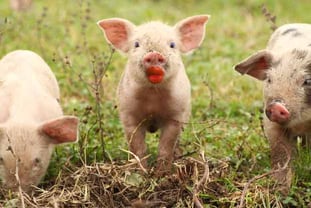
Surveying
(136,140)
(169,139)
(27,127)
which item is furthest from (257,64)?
(27,127)

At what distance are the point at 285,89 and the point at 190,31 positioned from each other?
122cm

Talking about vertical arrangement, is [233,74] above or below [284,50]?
below

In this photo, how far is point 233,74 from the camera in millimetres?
8602

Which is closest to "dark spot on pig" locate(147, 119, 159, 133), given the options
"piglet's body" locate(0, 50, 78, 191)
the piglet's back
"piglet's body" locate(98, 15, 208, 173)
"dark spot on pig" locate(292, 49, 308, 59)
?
"piglet's body" locate(98, 15, 208, 173)

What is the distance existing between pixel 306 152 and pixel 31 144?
2126mm

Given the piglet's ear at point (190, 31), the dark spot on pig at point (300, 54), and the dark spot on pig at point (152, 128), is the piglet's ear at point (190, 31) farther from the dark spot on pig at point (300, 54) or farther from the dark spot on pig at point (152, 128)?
the dark spot on pig at point (300, 54)

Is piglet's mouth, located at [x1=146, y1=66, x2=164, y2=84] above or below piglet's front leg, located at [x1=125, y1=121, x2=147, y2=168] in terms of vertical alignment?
above

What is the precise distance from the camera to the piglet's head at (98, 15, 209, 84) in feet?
18.3

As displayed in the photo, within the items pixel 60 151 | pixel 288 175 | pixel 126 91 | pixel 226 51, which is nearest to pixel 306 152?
pixel 288 175

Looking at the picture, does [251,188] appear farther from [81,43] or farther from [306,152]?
[81,43]

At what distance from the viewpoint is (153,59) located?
18.1 feet

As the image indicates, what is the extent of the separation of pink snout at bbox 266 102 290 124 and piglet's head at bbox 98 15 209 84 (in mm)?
814

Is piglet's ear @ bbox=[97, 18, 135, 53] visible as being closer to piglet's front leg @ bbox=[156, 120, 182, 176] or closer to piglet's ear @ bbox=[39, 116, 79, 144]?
piglet's front leg @ bbox=[156, 120, 182, 176]

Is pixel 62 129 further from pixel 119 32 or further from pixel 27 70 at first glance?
pixel 119 32
